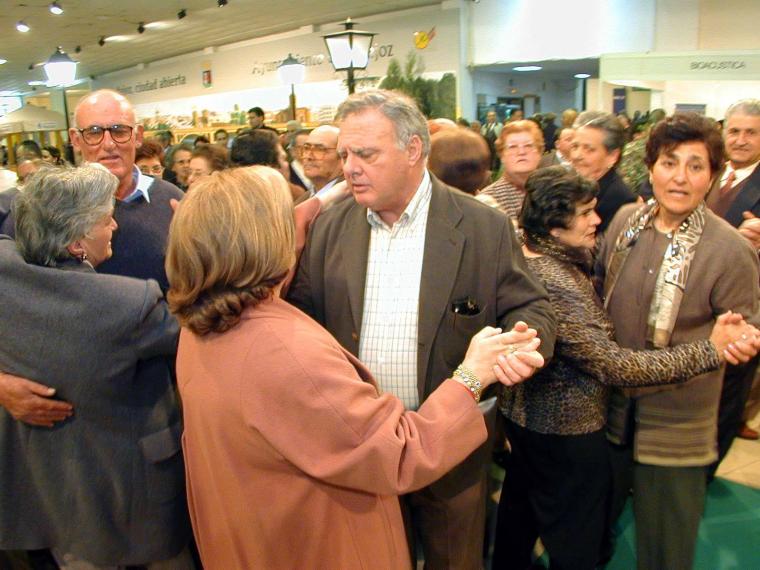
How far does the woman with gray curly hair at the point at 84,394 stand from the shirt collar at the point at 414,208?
2.39ft

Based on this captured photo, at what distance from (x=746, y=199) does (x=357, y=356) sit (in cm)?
252

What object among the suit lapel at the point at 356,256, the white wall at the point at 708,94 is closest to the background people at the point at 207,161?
the suit lapel at the point at 356,256

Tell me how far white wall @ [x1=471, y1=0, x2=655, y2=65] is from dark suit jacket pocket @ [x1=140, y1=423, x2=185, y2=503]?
11037mm

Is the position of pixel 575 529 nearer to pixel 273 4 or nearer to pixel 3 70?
pixel 273 4

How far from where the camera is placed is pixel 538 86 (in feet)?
48.9

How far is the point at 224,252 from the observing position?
1269mm

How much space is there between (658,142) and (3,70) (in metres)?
22.8

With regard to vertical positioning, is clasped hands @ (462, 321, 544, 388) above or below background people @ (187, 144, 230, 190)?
below

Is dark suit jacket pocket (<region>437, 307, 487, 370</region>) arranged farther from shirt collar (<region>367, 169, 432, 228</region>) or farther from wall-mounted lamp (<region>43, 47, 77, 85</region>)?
wall-mounted lamp (<region>43, 47, 77, 85</region>)

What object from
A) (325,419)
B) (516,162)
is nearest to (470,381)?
(325,419)

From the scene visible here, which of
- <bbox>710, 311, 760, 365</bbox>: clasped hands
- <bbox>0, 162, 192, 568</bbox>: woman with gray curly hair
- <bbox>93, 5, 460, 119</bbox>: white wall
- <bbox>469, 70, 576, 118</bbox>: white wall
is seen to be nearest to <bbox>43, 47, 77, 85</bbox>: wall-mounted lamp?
<bbox>93, 5, 460, 119</bbox>: white wall

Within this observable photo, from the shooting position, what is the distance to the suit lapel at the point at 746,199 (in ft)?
10.7

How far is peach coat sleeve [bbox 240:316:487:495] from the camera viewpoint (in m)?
1.25

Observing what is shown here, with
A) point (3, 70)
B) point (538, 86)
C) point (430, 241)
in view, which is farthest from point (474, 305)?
point (3, 70)
